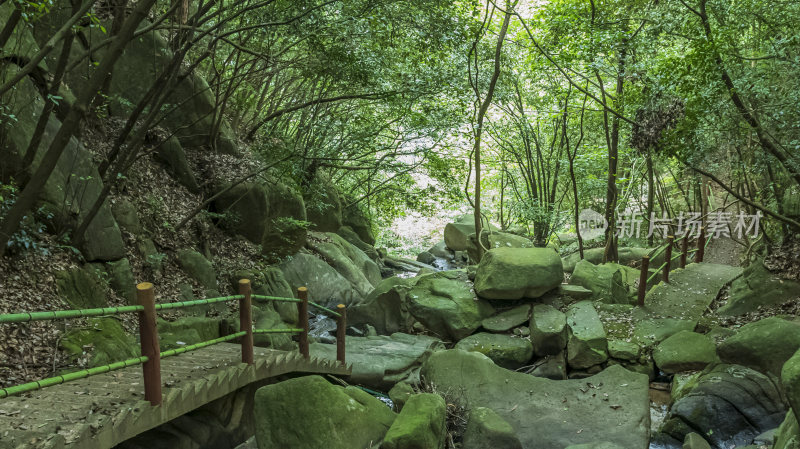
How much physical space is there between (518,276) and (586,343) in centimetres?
204

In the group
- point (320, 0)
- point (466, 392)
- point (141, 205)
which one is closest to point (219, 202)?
point (141, 205)

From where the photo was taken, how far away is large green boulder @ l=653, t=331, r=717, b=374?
305 inches

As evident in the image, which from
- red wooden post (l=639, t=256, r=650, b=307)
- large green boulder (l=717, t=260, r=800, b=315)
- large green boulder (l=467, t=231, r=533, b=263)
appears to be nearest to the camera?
large green boulder (l=717, t=260, r=800, b=315)

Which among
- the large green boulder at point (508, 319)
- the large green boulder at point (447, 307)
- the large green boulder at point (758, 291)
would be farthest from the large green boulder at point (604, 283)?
the large green boulder at point (447, 307)

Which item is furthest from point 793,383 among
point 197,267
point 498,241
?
point 498,241

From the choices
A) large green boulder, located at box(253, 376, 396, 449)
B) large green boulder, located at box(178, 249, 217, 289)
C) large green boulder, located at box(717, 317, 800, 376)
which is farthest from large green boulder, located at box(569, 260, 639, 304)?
large green boulder, located at box(178, 249, 217, 289)

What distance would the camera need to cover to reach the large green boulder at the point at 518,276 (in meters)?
10.2

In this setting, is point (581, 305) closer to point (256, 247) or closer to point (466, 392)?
point (466, 392)

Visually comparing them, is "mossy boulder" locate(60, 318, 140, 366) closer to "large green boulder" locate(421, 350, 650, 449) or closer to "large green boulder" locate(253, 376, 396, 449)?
"large green boulder" locate(253, 376, 396, 449)

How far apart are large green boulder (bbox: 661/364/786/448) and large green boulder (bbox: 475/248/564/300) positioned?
3.89m

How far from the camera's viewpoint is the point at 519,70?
1546 centimetres

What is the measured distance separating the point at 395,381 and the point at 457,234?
14938mm

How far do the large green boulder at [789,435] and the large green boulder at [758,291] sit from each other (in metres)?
5.19

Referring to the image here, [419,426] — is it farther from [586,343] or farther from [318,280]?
[318,280]
